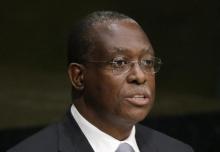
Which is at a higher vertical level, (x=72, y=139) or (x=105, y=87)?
(x=105, y=87)

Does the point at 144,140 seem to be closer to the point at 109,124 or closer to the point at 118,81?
the point at 109,124

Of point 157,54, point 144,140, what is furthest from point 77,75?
point 157,54

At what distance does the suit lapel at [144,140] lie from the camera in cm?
319

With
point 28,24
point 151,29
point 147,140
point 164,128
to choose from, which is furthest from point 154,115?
point 147,140

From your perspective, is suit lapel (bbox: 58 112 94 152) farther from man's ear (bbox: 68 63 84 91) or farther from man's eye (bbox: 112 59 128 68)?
man's eye (bbox: 112 59 128 68)

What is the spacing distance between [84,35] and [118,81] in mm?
229

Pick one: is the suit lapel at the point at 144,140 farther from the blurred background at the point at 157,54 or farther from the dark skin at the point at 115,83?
the blurred background at the point at 157,54

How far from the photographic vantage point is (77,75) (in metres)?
3.02

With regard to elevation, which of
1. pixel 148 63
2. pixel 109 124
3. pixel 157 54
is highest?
pixel 148 63

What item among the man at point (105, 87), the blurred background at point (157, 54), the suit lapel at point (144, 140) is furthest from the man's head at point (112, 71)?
the blurred background at point (157, 54)

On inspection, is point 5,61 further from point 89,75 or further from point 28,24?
point 89,75

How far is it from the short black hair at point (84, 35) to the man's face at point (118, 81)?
0.08ft

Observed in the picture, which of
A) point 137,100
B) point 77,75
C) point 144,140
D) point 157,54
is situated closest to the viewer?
point 137,100

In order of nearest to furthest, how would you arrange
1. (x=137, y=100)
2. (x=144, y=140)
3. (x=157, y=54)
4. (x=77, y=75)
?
(x=137, y=100), (x=77, y=75), (x=144, y=140), (x=157, y=54)
